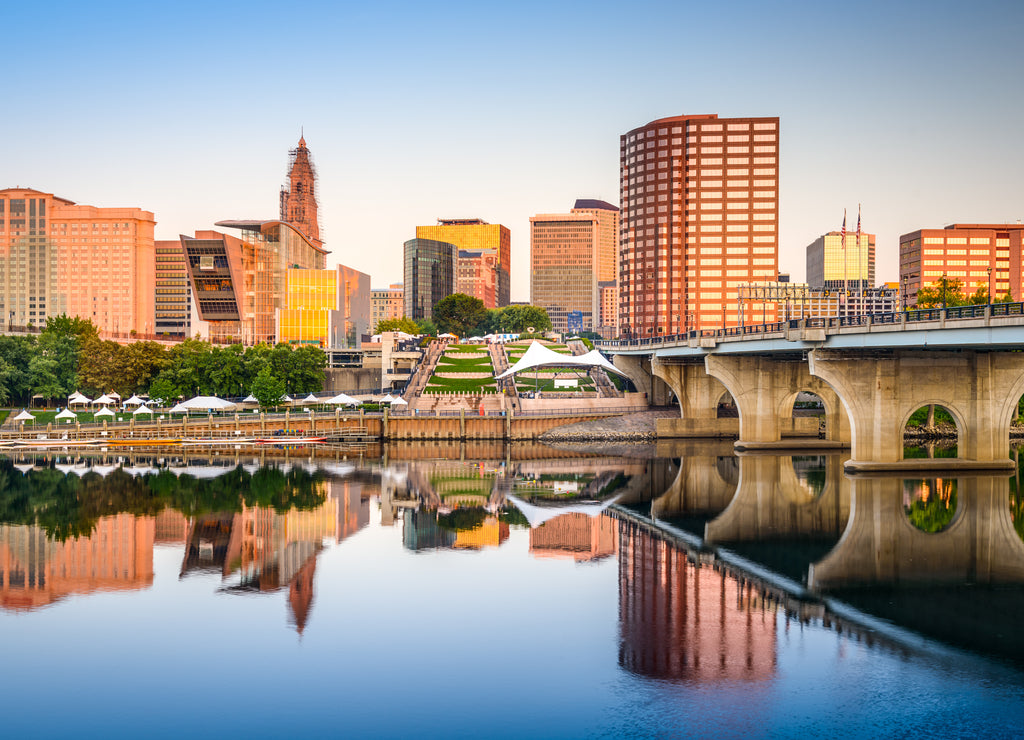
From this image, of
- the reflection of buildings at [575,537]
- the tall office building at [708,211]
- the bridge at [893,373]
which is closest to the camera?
the reflection of buildings at [575,537]

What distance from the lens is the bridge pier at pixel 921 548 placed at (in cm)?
3825

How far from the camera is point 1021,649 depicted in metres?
29.0

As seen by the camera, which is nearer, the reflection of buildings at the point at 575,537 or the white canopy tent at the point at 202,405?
the reflection of buildings at the point at 575,537

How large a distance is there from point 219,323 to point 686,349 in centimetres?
13351

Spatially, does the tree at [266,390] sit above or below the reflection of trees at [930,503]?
above

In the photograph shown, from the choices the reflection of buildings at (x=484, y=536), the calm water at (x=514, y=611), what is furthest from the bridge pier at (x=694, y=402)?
the reflection of buildings at (x=484, y=536)

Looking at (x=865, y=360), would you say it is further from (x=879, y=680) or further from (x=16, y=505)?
(x=16, y=505)

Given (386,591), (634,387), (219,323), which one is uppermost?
(219,323)

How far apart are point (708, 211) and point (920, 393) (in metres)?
134

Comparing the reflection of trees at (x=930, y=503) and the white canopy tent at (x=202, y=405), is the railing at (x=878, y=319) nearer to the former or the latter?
the reflection of trees at (x=930, y=503)

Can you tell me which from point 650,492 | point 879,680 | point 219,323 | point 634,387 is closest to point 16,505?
point 650,492

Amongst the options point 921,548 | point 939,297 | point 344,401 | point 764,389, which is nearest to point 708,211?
point 939,297

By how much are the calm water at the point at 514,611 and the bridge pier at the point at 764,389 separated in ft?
72.0

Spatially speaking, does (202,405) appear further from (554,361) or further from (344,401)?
(554,361)
